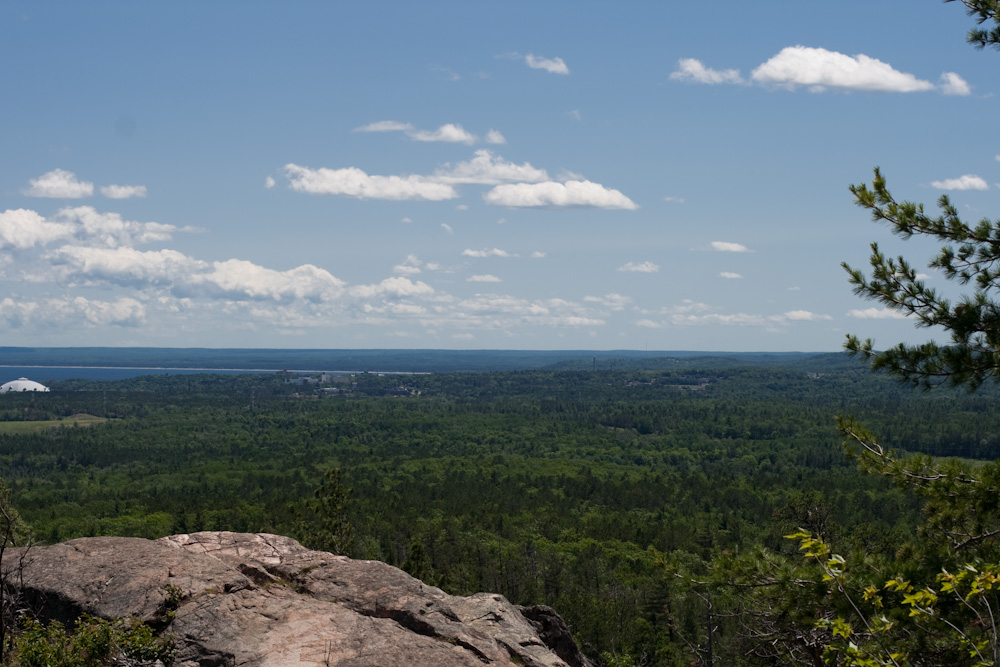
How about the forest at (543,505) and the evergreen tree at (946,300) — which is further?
Answer: the forest at (543,505)

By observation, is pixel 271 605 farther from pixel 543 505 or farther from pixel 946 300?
pixel 543 505

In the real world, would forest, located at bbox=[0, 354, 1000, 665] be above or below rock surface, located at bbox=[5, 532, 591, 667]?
below

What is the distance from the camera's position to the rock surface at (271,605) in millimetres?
16656

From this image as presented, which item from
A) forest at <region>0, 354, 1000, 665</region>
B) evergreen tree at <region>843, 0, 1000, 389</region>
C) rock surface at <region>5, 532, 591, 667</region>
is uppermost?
evergreen tree at <region>843, 0, 1000, 389</region>

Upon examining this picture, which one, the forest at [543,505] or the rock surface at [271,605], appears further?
the forest at [543,505]

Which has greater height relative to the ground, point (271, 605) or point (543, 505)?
point (271, 605)

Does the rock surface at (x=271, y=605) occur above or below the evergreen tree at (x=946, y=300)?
below

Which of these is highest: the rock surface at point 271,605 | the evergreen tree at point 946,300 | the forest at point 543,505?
the evergreen tree at point 946,300

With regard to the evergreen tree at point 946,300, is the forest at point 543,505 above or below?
below

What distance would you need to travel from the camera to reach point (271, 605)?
18.6 meters

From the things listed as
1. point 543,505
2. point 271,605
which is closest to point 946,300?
point 271,605

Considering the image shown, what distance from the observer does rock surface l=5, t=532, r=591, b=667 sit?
16.7 meters

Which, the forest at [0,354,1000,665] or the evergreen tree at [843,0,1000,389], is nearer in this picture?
the evergreen tree at [843,0,1000,389]

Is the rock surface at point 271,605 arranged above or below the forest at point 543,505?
above
